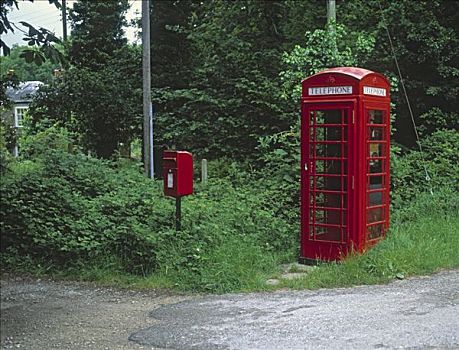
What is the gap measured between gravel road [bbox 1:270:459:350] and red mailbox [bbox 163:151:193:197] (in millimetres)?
1480

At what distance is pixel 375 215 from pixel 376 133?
3.63ft

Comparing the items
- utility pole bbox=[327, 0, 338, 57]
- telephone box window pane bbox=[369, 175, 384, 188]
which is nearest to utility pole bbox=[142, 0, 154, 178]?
utility pole bbox=[327, 0, 338, 57]

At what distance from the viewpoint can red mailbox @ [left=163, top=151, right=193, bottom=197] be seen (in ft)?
28.1

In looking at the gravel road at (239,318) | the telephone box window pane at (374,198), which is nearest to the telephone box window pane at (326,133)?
the telephone box window pane at (374,198)

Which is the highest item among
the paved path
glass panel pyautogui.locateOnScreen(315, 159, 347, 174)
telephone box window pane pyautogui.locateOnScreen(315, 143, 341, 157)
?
telephone box window pane pyautogui.locateOnScreen(315, 143, 341, 157)

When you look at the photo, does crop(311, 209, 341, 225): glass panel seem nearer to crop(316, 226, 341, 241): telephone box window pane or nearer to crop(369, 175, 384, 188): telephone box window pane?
crop(316, 226, 341, 241): telephone box window pane

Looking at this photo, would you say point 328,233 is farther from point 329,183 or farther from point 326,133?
point 326,133

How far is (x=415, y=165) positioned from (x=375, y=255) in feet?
17.5

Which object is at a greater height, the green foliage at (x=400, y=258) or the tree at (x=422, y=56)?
the tree at (x=422, y=56)

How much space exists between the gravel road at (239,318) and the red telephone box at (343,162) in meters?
1.30

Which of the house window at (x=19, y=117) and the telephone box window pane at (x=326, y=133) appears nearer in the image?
the telephone box window pane at (x=326, y=133)

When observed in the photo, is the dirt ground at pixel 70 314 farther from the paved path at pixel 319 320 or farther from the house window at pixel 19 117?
the house window at pixel 19 117

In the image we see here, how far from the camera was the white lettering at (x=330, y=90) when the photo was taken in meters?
8.66

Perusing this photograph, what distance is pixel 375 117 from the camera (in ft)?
29.7
